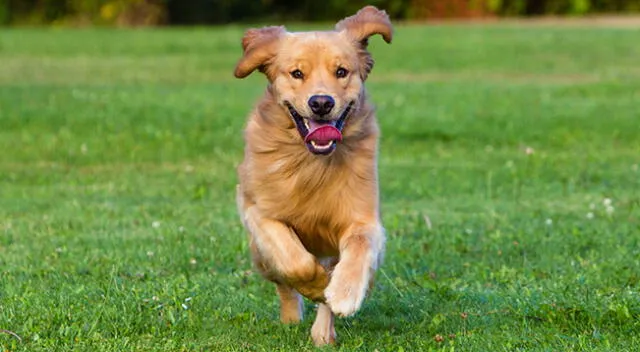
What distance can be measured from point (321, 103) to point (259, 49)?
28.3 inches

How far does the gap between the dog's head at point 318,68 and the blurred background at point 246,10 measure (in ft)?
136

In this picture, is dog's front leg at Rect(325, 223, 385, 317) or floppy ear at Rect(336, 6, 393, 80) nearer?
dog's front leg at Rect(325, 223, 385, 317)

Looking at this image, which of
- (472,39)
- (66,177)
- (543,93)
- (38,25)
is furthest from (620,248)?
(38,25)

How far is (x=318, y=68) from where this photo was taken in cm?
619

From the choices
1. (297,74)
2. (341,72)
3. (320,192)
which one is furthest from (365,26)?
(320,192)

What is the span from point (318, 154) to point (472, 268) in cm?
262

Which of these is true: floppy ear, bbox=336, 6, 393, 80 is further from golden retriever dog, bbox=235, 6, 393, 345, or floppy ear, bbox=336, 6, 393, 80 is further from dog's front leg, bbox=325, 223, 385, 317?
dog's front leg, bbox=325, 223, 385, 317

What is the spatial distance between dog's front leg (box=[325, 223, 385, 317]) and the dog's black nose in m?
0.63

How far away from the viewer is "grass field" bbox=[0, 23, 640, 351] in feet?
21.7

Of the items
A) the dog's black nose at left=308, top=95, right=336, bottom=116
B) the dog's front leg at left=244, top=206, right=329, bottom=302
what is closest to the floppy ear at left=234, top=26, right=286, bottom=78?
the dog's black nose at left=308, top=95, right=336, bottom=116

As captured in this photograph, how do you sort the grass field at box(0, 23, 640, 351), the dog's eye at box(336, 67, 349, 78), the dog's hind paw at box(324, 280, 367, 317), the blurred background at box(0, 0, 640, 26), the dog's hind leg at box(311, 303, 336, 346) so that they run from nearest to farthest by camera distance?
the dog's hind paw at box(324, 280, 367, 317), the dog's eye at box(336, 67, 349, 78), the dog's hind leg at box(311, 303, 336, 346), the grass field at box(0, 23, 640, 351), the blurred background at box(0, 0, 640, 26)

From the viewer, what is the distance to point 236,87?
2214 cm

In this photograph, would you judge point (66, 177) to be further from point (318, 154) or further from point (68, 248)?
point (318, 154)

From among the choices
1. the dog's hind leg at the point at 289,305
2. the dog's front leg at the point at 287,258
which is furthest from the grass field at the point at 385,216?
the dog's front leg at the point at 287,258
